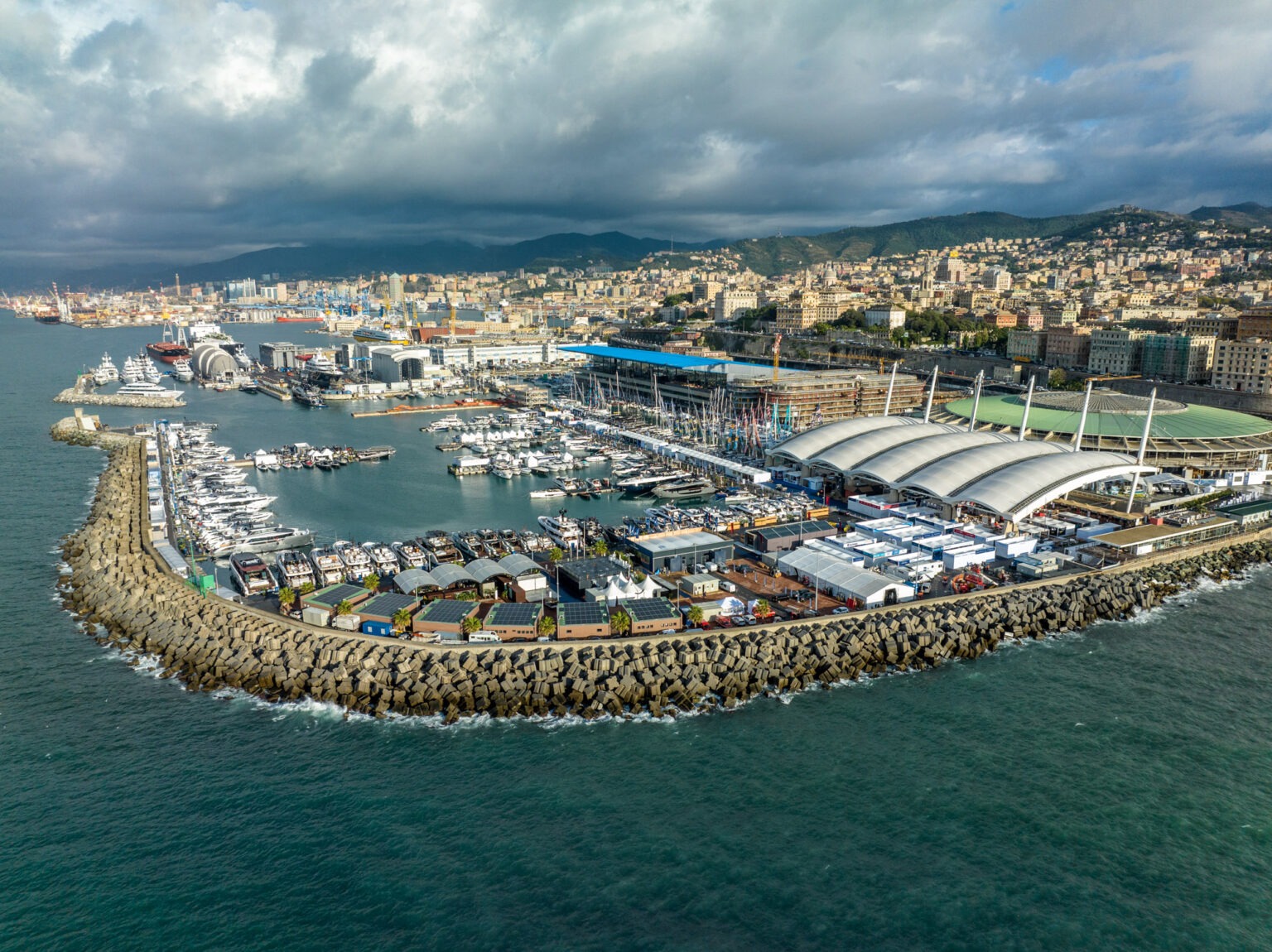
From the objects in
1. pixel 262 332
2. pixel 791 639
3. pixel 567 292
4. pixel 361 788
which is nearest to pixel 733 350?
pixel 791 639

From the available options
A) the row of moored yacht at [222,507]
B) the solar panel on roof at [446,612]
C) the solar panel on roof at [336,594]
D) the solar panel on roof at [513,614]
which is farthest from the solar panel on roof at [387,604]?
the row of moored yacht at [222,507]

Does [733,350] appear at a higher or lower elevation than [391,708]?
higher

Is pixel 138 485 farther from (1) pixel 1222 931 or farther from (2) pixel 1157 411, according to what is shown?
(2) pixel 1157 411

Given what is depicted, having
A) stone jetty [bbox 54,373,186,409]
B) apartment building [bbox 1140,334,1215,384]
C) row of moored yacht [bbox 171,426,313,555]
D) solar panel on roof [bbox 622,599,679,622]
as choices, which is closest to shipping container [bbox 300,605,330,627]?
solar panel on roof [bbox 622,599,679,622]

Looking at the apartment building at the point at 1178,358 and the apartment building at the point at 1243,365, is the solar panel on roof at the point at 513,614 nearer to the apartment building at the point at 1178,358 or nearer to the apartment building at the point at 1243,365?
the apartment building at the point at 1243,365

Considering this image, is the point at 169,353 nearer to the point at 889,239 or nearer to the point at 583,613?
the point at 583,613

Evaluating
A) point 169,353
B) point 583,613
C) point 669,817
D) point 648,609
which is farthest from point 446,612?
point 169,353
